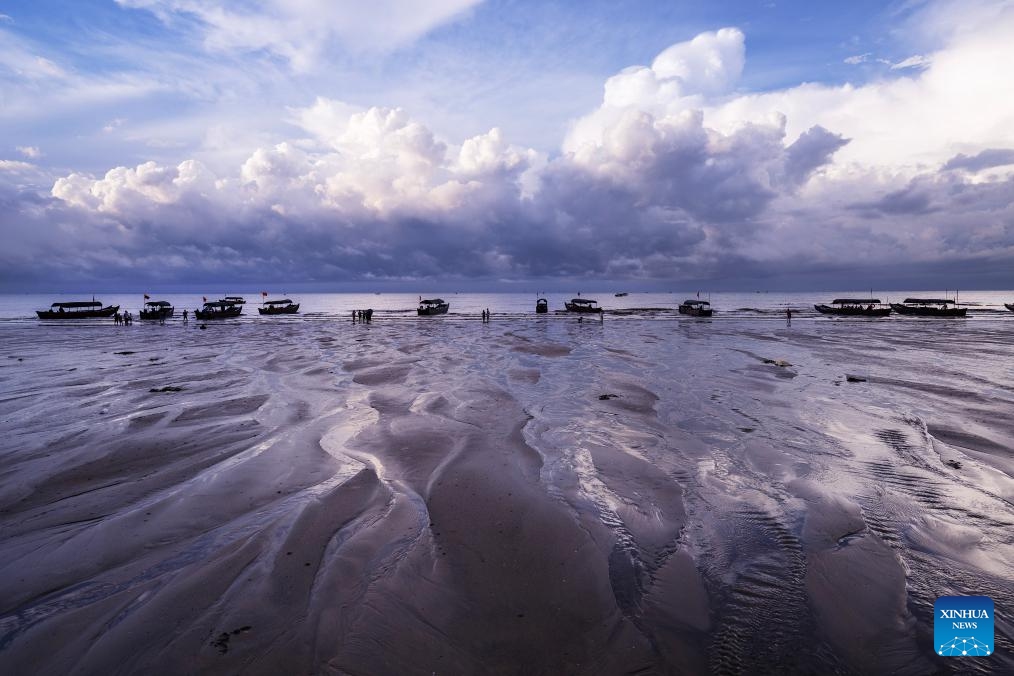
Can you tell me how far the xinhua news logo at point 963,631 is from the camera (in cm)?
515

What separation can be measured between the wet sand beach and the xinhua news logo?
0.13 m

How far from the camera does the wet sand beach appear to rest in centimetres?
520

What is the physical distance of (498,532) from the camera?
7.86 m

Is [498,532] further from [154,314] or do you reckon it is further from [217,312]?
[154,314]

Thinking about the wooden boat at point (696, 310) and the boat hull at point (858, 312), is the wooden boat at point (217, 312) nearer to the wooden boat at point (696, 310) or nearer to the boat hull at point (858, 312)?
the wooden boat at point (696, 310)

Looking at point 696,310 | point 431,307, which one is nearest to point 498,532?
point 431,307

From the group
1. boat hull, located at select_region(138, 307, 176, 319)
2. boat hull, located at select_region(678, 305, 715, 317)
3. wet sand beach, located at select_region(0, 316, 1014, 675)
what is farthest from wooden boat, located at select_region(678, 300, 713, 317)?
boat hull, located at select_region(138, 307, 176, 319)

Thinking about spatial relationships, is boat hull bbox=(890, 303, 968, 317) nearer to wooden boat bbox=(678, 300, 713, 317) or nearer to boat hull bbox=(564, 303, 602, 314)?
wooden boat bbox=(678, 300, 713, 317)

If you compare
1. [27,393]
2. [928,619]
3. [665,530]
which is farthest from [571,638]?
[27,393]

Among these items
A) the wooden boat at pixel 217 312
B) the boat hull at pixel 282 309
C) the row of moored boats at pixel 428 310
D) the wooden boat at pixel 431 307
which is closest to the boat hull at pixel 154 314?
the row of moored boats at pixel 428 310

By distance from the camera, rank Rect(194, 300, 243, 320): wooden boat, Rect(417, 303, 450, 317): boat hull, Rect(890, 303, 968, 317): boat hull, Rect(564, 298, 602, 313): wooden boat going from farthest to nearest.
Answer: Rect(564, 298, 602, 313): wooden boat, Rect(417, 303, 450, 317): boat hull, Rect(194, 300, 243, 320): wooden boat, Rect(890, 303, 968, 317): boat hull

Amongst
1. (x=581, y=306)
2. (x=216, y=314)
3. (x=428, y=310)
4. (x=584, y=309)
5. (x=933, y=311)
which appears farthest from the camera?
(x=581, y=306)

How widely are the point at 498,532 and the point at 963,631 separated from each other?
5953mm

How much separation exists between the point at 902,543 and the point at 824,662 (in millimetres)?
3982
